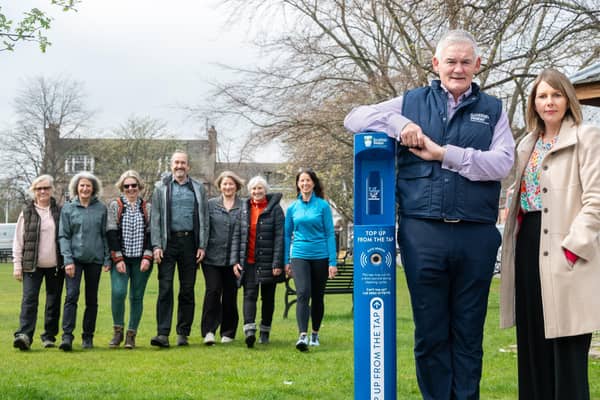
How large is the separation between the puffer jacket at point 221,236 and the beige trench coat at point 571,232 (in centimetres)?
634

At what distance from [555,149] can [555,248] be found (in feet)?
1.96

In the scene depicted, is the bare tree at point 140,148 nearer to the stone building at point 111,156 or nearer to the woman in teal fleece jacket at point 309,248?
the stone building at point 111,156

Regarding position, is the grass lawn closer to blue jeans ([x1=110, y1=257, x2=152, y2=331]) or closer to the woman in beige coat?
blue jeans ([x1=110, y1=257, x2=152, y2=331])

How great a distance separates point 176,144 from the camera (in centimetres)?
6188

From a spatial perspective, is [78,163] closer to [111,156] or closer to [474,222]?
[111,156]

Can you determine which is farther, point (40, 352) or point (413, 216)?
point (40, 352)

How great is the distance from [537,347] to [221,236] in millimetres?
6288

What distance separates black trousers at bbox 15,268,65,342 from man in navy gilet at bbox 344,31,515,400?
673 cm

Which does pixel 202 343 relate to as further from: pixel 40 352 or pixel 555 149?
pixel 555 149

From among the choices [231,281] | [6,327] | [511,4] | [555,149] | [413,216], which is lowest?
[6,327]

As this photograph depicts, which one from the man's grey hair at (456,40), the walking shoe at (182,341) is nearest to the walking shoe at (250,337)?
the walking shoe at (182,341)

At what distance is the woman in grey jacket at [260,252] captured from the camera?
1070 centimetres

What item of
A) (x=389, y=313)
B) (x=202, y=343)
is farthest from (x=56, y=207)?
(x=389, y=313)

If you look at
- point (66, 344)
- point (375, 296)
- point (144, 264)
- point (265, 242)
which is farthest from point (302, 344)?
point (375, 296)
